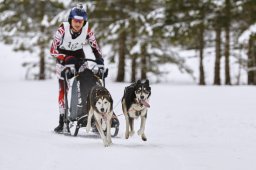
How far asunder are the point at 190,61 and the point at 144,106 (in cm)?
3405

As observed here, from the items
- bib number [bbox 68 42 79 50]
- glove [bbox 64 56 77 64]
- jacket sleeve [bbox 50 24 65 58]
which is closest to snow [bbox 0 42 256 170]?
glove [bbox 64 56 77 64]

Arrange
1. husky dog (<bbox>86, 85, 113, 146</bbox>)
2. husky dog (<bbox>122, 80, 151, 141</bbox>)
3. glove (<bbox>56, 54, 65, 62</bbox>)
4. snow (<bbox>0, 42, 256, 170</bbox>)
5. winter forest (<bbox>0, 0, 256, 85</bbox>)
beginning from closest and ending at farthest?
1. snow (<bbox>0, 42, 256, 170</bbox>)
2. husky dog (<bbox>86, 85, 113, 146</bbox>)
3. husky dog (<bbox>122, 80, 151, 141</bbox>)
4. glove (<bbox>56, 54, 65, 62</bbox>)
5. winter forest (<bbox>0, 0, 256, 85</bbox>)

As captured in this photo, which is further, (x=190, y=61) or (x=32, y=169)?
(x=190, y=61)

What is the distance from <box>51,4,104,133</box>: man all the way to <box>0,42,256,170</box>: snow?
1.31 metres

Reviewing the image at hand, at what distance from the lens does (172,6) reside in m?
22.9

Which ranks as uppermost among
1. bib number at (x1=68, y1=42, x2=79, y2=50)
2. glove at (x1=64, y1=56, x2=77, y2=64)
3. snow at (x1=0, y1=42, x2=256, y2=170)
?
bib number at (x1=68, y1=42, x2=79, y2=50)

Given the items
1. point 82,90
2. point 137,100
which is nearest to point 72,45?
point 82,90

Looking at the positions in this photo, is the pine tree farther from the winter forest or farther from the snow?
the snow

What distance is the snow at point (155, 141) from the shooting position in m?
5.99

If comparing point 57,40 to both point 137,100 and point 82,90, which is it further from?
point 137,100

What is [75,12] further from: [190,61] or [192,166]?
[190,61]

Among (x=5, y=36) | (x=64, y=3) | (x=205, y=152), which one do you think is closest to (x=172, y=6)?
(x=64, y=3)

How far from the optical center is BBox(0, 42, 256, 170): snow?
Answer: 599 centimetres

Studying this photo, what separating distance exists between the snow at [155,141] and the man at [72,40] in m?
1.31
